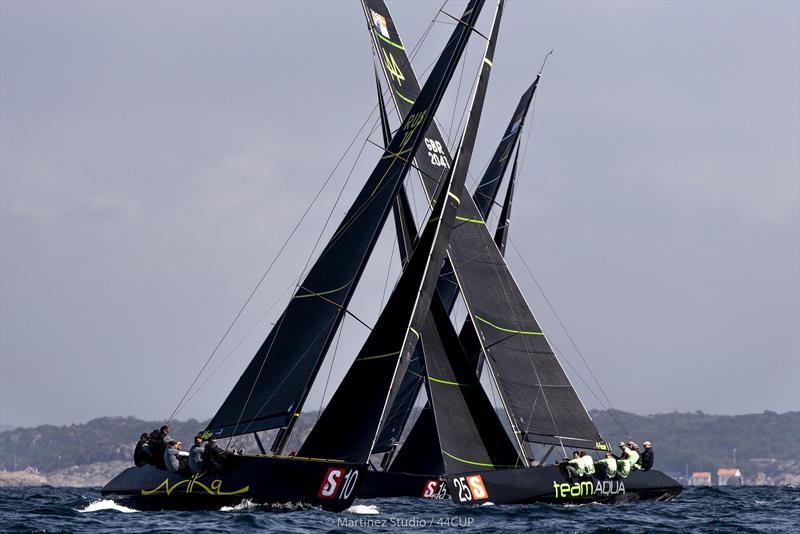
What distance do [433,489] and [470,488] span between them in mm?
5121

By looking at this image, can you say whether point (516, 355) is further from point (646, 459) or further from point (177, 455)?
point (177, 455)

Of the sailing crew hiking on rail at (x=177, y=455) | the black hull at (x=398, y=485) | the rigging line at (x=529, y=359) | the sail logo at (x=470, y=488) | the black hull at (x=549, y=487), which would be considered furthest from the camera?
the rigging line at (x=529, y=359)

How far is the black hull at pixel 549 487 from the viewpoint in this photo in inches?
954

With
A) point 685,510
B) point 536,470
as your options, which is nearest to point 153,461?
point 536,470

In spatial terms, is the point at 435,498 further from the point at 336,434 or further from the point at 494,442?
the point at 336,434

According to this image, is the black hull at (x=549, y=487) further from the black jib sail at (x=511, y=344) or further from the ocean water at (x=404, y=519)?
the black jib sail at (x=511, y=344)

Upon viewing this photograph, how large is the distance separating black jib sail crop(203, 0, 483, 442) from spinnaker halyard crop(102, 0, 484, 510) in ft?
0.07

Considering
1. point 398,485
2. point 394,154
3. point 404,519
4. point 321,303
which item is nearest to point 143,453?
point 321,303

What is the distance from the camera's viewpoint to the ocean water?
19.6 m

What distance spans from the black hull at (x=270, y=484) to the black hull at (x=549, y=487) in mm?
3369

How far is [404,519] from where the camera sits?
22.1 m

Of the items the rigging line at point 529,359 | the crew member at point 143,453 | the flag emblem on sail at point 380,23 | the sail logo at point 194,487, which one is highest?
the flag emblem on sail at point 380,23

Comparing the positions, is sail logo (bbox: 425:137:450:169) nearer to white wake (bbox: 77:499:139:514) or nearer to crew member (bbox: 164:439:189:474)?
crew member (bbox: 164:439:189:474)

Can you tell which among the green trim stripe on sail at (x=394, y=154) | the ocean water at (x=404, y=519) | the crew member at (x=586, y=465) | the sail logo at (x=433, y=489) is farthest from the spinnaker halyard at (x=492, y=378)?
the green trim stripe on sail at (x=394, y=154)
